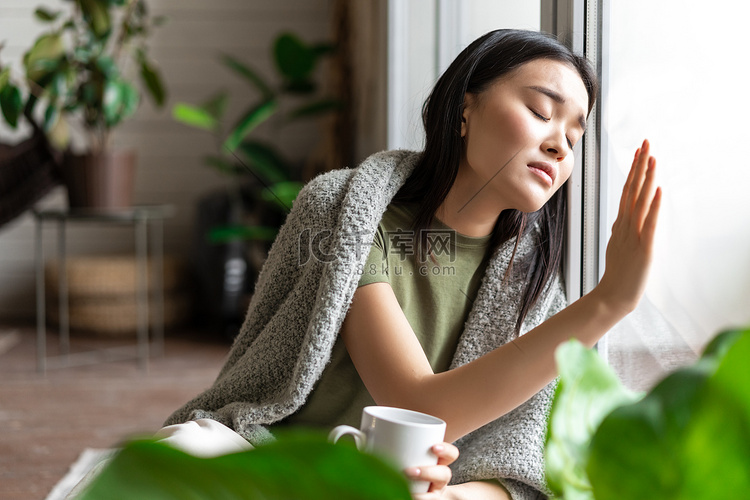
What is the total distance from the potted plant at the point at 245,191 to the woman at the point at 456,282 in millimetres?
1595

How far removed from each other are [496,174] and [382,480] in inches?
25.4

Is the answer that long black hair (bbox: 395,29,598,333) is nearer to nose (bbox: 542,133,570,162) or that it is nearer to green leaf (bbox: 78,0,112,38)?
nose (bbox: 542,133,570,162)

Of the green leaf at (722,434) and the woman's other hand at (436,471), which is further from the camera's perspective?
the woman's other hand at (436,471)

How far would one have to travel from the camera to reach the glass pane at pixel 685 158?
63 cm

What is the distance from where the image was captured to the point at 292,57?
2.76m

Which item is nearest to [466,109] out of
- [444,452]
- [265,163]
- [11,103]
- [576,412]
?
[444,452]

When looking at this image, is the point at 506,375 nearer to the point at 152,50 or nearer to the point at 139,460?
the point at 139,460

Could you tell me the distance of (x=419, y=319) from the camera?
0.92m

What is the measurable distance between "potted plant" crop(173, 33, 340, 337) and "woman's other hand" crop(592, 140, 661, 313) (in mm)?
1877

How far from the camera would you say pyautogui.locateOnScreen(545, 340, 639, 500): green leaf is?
0.86 ft

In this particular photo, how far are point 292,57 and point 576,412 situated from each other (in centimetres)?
265

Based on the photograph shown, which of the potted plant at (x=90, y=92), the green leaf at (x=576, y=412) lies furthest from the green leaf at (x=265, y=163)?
the green leaf at (x=576, y=412)

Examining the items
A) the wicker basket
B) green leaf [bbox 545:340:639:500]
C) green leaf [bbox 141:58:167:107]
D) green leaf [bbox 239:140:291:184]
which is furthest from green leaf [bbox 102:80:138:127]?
green leaf [bbox 545:340:639:500]

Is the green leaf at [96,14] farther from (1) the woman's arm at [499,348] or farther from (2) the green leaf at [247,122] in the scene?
(1) the woman's arm at [499,348]
